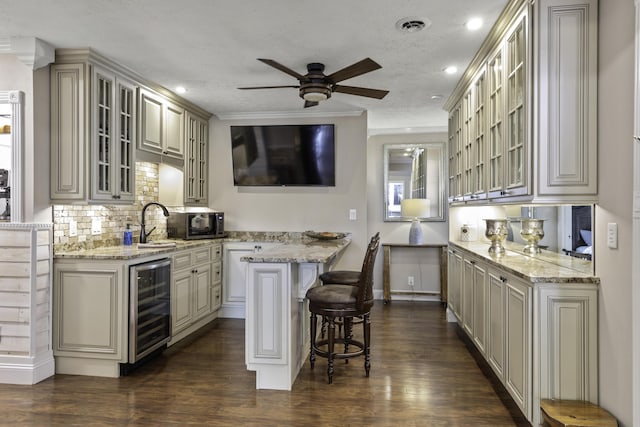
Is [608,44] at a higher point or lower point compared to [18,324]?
higher

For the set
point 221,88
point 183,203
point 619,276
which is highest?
point 221,88

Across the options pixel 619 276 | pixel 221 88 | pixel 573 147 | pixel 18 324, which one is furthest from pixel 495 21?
pixel 18 324

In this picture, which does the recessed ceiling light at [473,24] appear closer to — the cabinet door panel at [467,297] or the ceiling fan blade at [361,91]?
the ceiling fan blade at [361,91]

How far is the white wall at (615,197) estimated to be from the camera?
186 cm

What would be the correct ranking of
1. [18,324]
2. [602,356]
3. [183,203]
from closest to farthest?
[602,356], [18,324], [183,203]

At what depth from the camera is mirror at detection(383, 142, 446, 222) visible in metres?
6.02

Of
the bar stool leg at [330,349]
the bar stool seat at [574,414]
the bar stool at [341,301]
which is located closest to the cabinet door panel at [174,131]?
the bar stool at [341,301]

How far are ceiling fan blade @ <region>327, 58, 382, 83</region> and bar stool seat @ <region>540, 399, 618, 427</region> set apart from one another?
88.0 inches

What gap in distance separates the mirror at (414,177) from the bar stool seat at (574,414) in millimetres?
3972

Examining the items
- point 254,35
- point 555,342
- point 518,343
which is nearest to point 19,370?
point 254,35

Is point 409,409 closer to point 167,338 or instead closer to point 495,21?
point 167,338

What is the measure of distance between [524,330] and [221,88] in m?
3.42

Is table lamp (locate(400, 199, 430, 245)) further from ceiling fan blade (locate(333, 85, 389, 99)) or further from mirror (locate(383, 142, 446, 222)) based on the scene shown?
ceiling fan blade (locate(333, 85, 389, 99))

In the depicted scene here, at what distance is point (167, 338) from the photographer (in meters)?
3.68
